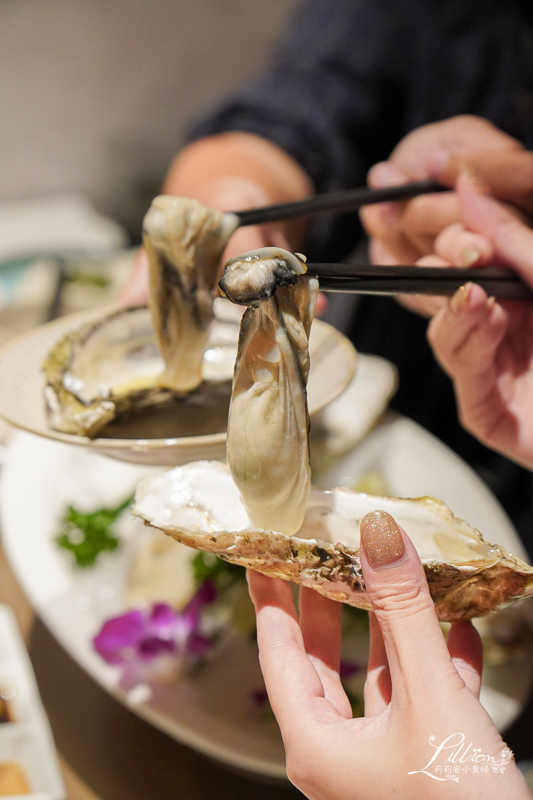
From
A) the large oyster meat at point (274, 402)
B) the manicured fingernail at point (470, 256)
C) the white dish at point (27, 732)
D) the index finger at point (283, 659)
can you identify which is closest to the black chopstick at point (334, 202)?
the manicured fingernail at point (470, 256)

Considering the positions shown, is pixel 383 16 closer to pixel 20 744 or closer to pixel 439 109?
pixel 439 109

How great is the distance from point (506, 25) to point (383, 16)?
0.32 m

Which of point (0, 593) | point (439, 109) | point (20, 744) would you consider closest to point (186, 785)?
point (20, 744)

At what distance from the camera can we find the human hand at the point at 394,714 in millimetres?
428

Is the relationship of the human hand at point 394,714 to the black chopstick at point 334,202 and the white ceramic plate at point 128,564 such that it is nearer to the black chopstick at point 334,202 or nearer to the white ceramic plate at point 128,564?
the white ceramic plate at point 128,564

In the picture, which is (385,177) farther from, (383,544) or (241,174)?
(383,544)

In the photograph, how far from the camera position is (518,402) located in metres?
0.92

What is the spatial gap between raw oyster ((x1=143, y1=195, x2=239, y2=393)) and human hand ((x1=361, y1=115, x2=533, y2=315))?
0.36 meters

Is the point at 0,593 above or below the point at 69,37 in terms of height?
below

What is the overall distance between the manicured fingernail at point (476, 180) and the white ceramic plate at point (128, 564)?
55cm

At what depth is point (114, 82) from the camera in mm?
2840

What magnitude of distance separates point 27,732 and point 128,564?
0.99 ft

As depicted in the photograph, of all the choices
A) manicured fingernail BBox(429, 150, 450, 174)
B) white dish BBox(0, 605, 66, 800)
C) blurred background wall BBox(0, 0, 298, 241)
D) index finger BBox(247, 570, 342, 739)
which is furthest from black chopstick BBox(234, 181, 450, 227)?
blurred background wall BBox(0, 0, 298, 241)

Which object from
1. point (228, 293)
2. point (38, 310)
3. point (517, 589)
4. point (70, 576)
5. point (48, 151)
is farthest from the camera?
point (48, 151)
